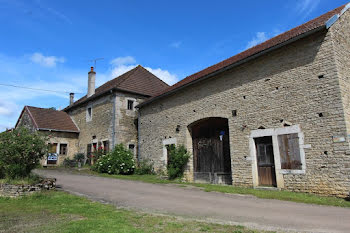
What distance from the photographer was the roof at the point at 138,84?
1711cm

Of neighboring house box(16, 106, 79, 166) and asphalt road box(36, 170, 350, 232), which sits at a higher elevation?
neighboring house box(16, 106, 79, 166)

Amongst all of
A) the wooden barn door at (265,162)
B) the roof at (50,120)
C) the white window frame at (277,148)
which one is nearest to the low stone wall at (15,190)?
the white window frame at (277,148)

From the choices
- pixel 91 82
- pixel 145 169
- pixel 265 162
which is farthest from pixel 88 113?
pixel 265 162

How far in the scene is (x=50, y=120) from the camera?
19453 millimetres

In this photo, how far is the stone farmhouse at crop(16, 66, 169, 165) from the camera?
16.6 meters

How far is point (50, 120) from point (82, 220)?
17081 mm

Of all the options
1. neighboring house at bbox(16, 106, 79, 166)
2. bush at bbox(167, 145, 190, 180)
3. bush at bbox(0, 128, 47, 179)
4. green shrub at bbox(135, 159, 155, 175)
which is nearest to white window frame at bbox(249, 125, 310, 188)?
bush at bbox(167, 145, 190, 180)

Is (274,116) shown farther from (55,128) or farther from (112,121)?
(55,128)

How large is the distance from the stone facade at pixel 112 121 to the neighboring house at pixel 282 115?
575cm

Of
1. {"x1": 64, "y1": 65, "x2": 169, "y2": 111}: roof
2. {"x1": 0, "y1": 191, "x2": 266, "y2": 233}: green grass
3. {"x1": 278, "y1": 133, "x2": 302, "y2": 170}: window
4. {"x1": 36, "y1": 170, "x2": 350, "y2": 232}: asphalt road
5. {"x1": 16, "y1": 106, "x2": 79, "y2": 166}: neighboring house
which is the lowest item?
{"x1": 36, "y1": 170, "x2": 350, "y2": 232}: asphalt road

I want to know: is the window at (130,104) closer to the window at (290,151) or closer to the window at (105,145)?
A: the window at (105,145)

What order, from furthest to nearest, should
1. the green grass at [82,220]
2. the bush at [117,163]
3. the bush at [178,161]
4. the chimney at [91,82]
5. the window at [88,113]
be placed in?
the chimney at [91,82] → the window at [88,113] → the bush at [117,163] → the bush at [178,161] → the green grass at [82,220]

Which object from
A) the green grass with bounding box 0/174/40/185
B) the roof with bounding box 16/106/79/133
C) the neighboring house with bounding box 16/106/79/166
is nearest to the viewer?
the green grass with bounding box 0/174/40/185

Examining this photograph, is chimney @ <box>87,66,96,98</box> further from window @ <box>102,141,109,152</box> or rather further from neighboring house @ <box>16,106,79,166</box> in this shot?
window @ <box>102,141,109,152</box>
